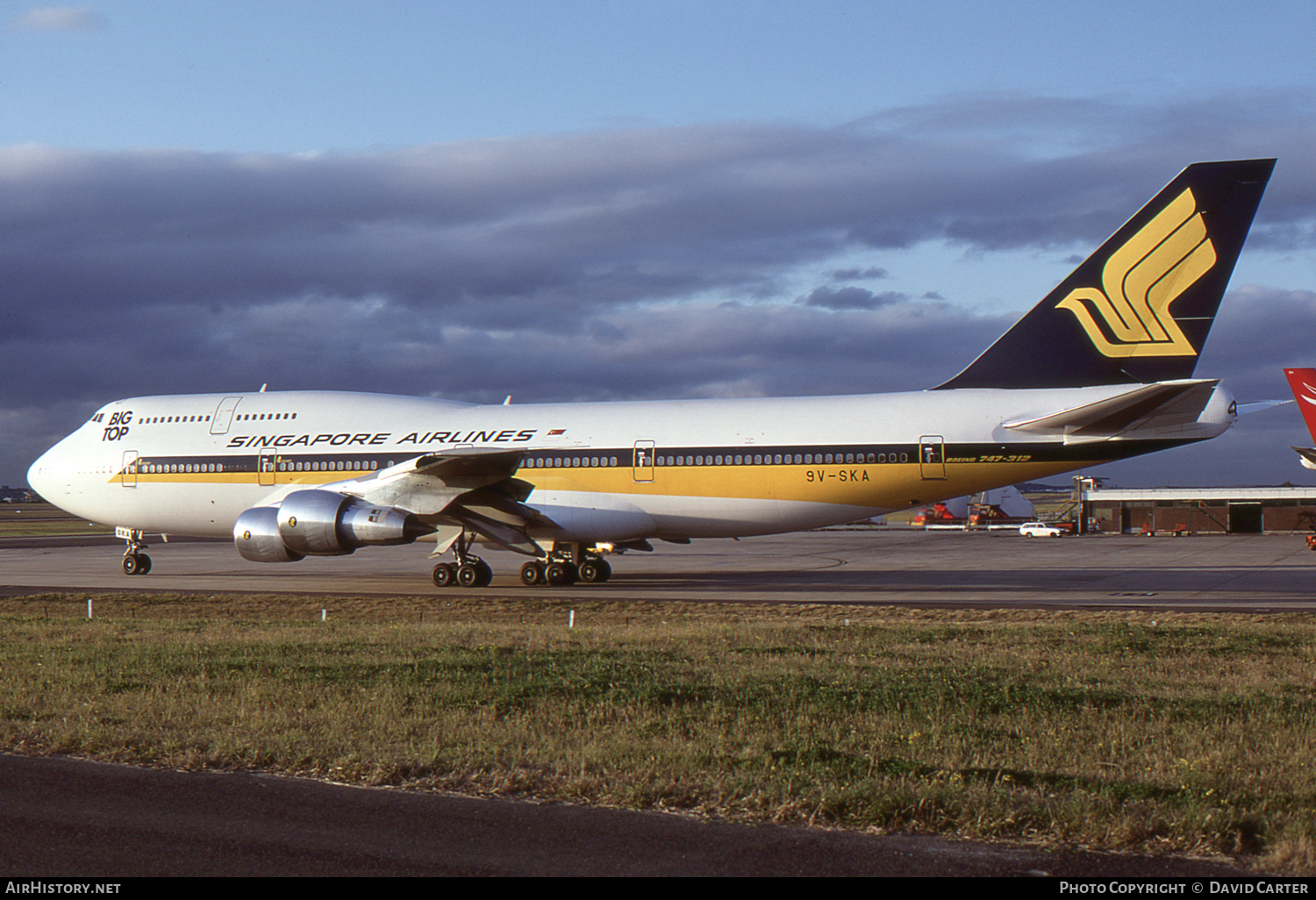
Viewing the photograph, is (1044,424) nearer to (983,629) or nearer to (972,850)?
(983,629)

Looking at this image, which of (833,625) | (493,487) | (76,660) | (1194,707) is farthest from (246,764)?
(493,487)

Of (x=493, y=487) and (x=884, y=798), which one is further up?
(x=493, y=487)

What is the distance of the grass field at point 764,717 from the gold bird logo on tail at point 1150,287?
8244mm

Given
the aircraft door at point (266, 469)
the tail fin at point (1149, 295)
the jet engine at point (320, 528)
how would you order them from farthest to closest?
the aircraft door at point (266, 469)
the jet engine at point (320, 528)
the tail fin at point (1149, 295)

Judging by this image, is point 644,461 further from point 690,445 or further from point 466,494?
point 466,494

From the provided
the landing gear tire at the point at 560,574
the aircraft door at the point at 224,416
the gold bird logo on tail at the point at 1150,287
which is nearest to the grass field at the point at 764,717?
the gold bird logo on tail at the point at 1150,287

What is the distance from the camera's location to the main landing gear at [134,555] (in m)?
28.7

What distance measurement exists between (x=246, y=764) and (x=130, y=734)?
4.75 feet

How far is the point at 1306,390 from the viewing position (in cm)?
4534

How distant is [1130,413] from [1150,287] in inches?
118

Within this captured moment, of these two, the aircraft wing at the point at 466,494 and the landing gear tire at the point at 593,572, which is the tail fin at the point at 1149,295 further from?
the aircraft wing at the point at 466,494

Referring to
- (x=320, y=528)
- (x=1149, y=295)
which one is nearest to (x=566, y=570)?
(x=320, y=528)

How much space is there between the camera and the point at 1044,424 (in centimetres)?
2200

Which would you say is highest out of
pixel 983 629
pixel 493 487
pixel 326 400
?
pixel 326 400
